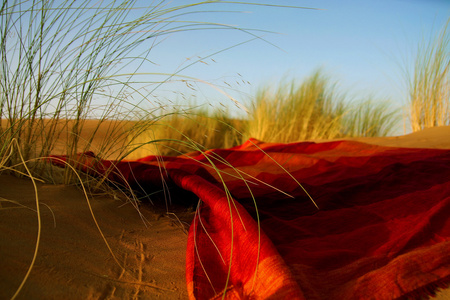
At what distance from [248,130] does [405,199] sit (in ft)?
11.9

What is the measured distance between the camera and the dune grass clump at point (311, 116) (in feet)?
14.3

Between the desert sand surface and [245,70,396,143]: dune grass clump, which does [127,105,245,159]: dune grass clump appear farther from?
the desert sand surface

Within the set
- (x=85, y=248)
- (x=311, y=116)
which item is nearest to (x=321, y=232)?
(x=85, y=248)

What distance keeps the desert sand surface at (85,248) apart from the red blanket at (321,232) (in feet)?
0.30

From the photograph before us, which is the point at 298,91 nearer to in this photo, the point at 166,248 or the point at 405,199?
the point at 405,199

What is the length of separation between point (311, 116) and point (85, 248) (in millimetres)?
3977

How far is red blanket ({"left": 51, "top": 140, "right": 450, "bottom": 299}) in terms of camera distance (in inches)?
30.7

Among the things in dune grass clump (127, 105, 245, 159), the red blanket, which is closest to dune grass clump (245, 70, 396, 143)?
dune grass clump (127, 105, 245, 159)

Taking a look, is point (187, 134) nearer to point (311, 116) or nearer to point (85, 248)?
point (311, 116)

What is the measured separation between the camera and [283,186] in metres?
1.54

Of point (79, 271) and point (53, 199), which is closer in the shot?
point (79, 271)

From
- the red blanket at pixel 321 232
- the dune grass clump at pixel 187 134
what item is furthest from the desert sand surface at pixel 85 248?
the dune grass clump at pixel 187 134

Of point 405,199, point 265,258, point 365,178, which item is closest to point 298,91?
point 365,178

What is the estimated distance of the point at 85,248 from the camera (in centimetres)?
89
